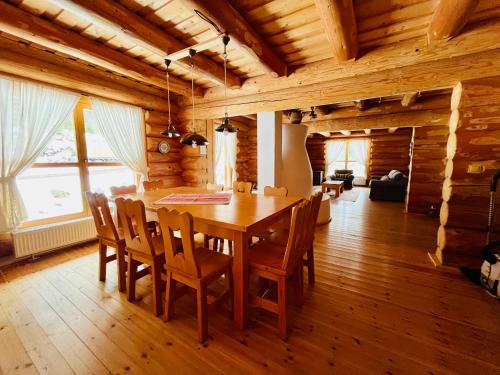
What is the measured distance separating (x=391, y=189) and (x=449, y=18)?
18.4ft

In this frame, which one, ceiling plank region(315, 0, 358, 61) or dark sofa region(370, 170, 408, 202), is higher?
ceiling plank region(315, 0, 358, 61)

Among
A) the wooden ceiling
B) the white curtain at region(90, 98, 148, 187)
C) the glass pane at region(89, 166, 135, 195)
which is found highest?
the wooden ceiling

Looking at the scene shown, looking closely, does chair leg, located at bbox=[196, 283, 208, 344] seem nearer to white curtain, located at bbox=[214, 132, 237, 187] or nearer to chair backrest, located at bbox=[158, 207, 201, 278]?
chair backrest, located at bbox=[158, 207, 201, 278]

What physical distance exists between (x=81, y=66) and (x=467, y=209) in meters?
5.39

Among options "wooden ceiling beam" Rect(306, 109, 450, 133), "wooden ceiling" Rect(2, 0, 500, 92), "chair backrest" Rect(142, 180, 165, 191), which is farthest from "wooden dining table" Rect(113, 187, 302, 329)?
"wooden ceiling beam" Rect(306, 109, 450, 133)

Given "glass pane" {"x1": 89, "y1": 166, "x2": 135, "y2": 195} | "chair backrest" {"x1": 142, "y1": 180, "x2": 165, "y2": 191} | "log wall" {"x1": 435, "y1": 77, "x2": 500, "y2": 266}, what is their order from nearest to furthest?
"log wall" {"x1": 435, "y1": 77, "x2": 500, "y2": 266} < "chair backrest" {"x1": 142, "y1": 180, "x2": 165, "y2": 191} < "glass pane" {"x1": 89, "y1": 166, "x2": 135, "y2": 195}

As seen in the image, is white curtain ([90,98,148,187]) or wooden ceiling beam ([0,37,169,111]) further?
white curtain ([90,98,148,187])

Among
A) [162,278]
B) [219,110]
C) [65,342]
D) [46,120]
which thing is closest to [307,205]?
[162,278]

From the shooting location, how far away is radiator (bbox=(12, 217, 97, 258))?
2.71 meters

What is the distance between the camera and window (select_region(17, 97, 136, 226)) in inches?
119

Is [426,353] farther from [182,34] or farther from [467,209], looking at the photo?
Result: [182,34]

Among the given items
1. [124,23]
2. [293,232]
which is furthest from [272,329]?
[124,23]

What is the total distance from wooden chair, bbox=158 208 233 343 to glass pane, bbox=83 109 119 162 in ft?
9.44

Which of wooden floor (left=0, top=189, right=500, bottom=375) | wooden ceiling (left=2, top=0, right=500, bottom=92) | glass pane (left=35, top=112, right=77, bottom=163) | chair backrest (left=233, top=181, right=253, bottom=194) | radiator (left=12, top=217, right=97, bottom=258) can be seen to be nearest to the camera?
wooden floor (left=0, top=189, right=500, bottom=375)
